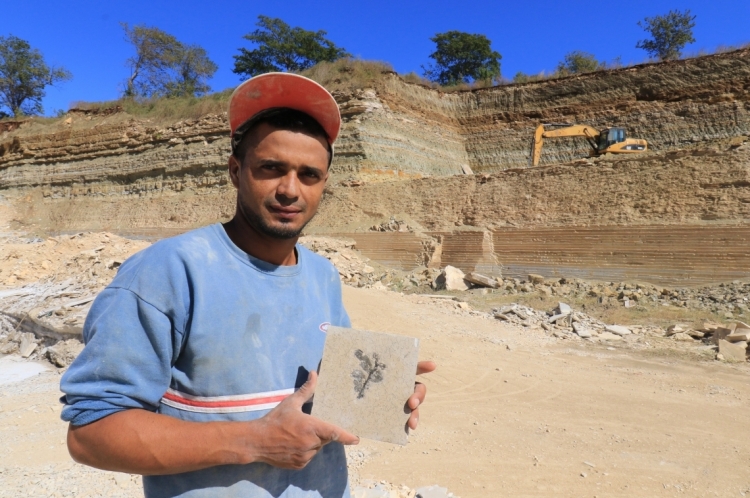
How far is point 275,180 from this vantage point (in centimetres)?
124

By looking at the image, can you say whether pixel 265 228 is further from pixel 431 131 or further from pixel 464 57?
pixel 464 57

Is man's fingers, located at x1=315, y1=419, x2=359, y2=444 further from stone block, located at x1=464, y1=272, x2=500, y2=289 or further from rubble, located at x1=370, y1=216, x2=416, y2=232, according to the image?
rubble, located at x1=370, y1=216, x2=416, y2=232

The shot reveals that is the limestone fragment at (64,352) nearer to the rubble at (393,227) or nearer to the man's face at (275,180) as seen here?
the man's face at (275,180)

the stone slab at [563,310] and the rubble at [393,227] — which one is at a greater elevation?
the rubble at [393,227]

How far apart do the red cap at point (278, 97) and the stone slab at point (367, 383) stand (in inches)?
25.0

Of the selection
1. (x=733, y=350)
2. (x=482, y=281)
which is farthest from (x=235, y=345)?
(x=482, y=281)

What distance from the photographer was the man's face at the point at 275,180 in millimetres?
1229

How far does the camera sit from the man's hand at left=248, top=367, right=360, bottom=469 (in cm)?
99

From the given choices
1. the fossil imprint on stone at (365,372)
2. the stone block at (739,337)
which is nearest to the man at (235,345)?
the fossil imprint on stone at (365,372)

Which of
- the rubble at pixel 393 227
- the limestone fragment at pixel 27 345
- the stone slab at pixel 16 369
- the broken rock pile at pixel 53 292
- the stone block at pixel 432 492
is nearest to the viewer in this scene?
the stone block at pixel 432 492

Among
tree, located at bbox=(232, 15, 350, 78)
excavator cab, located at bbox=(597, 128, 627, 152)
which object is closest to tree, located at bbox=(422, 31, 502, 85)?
tree, located at bbox=(232, 15, 350, 78)

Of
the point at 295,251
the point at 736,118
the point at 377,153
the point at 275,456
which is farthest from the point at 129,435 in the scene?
the point at 736,118

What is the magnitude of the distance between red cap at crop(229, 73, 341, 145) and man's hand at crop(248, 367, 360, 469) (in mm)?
794

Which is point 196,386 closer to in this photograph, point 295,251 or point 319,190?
A: point 295,251
